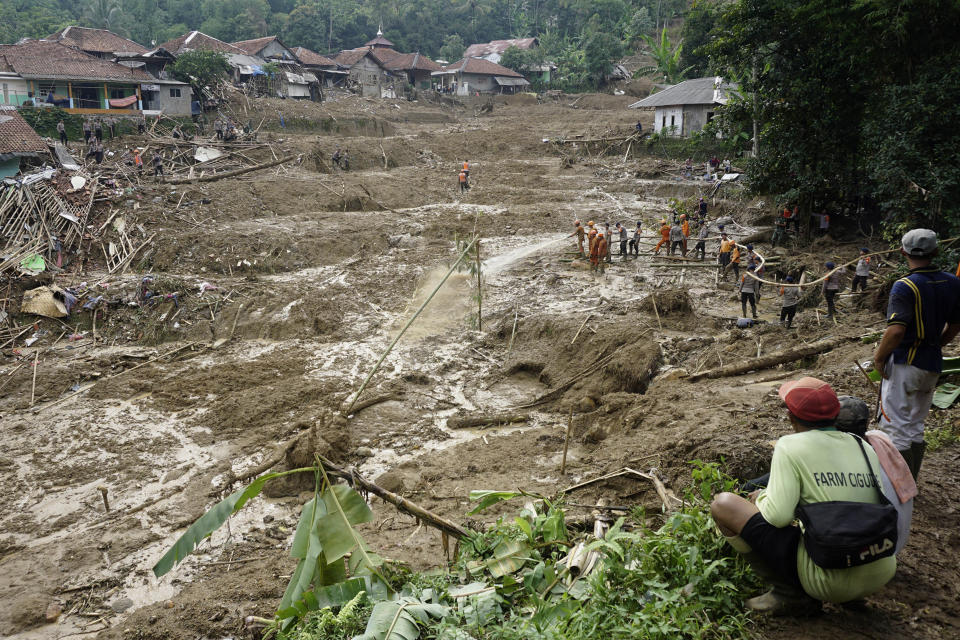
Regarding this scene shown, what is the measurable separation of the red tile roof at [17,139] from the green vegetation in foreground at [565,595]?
22625 mm

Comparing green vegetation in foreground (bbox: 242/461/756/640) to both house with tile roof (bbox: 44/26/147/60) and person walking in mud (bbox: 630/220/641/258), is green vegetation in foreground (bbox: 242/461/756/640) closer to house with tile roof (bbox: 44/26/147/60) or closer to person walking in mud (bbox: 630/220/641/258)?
person walking in mud (bbox: 630/220/641/258)

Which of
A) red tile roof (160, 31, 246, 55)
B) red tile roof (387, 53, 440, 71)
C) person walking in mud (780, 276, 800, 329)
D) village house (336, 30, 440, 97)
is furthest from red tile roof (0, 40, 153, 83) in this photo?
person walking in mud (780, 276, 800, 329)

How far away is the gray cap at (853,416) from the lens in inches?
130

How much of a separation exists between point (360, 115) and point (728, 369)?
109 feet

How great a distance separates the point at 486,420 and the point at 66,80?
3134 centimetres

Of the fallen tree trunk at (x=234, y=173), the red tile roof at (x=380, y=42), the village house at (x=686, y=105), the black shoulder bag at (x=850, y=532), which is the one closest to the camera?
the black shoulder bag at (x=850, y=532)

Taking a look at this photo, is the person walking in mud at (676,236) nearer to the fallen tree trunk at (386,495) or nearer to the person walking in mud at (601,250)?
the person walking in mud at (601,250)

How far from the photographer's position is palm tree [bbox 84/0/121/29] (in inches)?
1973

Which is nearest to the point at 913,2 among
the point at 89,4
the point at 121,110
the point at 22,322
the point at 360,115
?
the point at 22,322

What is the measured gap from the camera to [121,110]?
30.7 meters

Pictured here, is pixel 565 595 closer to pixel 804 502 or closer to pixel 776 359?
pixel 804 502

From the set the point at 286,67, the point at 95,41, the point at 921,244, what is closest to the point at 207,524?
the point at 921,244

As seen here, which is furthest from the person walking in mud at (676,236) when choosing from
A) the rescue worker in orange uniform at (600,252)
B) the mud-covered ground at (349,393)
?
the rescue worker in orange uniform at (600,252)

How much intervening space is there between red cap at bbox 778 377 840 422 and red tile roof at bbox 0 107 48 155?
80.2 ft
